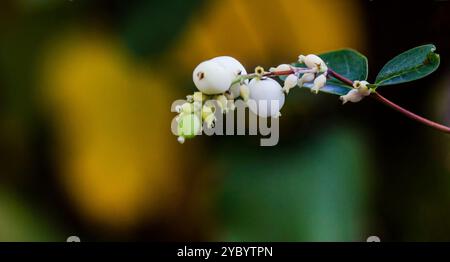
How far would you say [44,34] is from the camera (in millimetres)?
1466

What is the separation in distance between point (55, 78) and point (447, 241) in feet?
3.66

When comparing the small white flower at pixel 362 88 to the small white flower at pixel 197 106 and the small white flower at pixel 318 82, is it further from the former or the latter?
the small white flower at pixel 197 106

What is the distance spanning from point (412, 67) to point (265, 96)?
0.16 metres

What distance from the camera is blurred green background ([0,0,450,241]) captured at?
141 cm

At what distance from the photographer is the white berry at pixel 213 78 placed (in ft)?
1.67

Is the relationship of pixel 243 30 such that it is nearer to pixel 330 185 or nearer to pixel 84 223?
pixel 330 185

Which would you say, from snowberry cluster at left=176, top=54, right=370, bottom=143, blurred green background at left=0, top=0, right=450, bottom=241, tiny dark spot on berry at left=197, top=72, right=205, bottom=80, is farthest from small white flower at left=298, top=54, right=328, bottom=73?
blurred green background at left=0, top=0, right=450, bottom=241

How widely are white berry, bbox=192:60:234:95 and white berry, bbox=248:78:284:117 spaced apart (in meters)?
0.03

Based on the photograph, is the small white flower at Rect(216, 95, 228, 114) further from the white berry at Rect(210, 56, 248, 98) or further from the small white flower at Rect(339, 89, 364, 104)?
the small white flower at Rect(339, 89, 364, 104)

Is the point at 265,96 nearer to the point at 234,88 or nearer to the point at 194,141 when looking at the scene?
the point at 234,88

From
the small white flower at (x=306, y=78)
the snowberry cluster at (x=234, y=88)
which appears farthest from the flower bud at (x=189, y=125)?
the small white flower at (x=306, y=78)

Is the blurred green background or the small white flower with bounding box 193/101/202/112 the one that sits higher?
the blurred green background
